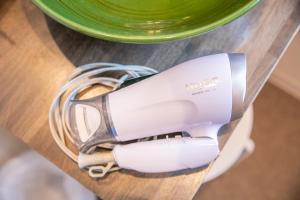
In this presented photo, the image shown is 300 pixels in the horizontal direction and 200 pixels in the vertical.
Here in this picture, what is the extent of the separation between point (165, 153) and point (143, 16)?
0.61 feet

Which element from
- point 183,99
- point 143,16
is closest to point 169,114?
point 183,99

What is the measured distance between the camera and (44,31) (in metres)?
0.61

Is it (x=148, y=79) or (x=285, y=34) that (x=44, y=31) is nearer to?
(x=148, y=79)

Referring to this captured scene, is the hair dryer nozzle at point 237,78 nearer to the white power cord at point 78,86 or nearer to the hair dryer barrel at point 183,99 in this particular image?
the hair dryer barrel at point 183,99

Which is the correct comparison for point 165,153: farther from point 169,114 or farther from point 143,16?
point 143,16

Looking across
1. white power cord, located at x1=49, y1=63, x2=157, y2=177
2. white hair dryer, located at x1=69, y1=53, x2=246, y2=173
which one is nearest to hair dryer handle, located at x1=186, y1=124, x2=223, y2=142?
white hair dryer, located at x1=69, y1=53, x2=246, y2=173

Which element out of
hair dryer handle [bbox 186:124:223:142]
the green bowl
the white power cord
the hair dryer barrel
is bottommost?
the white power cord

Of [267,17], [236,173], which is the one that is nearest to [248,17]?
[267,17]

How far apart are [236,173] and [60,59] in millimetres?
810

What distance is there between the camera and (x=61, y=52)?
1.98 ft

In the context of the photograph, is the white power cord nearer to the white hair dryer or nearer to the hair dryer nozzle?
the white hair dryer

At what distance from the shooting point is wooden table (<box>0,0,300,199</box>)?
1.90 feet

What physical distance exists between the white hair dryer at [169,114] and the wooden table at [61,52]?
0.06 m

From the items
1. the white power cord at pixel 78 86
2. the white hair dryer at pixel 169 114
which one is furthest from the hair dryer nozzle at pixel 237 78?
the white power cord at pixel 78 86
